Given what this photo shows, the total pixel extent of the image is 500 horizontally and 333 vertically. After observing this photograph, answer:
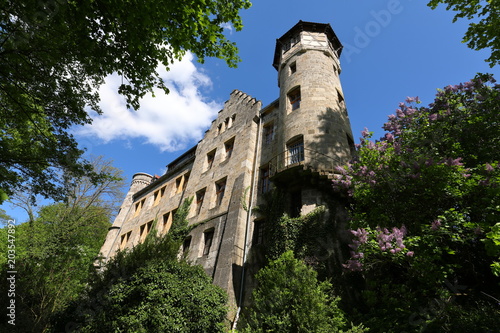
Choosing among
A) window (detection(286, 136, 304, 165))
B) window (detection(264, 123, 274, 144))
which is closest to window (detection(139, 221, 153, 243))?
window (detection(264, 123, 274, 144))

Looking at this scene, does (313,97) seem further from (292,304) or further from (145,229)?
(145,229)

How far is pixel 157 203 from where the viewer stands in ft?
74.0

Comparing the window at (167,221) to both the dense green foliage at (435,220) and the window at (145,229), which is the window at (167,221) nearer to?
the window at (145,229)

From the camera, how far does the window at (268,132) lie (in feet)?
51.0

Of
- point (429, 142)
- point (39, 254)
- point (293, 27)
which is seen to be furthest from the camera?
point (293, 27)

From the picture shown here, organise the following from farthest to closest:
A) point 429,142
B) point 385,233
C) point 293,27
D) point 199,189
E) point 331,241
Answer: point 293,27
point 199,189
point 331,241
point 429,142
point 385,233

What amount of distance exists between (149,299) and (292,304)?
4342 mm

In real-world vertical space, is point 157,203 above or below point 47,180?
above

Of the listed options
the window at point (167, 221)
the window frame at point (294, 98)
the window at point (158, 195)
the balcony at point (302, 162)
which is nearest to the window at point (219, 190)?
the balcony at point (302, 162)

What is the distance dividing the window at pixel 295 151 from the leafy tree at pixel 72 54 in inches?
233

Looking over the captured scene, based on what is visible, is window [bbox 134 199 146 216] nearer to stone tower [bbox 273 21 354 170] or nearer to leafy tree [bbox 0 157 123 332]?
leafy tree [bbox 0 157 123 332]

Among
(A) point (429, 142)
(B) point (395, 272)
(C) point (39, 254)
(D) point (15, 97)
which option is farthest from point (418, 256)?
(C) point (39, 254)

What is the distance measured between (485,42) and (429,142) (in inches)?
151

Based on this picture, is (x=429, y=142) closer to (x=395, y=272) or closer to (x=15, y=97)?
(x=395, y=272)
